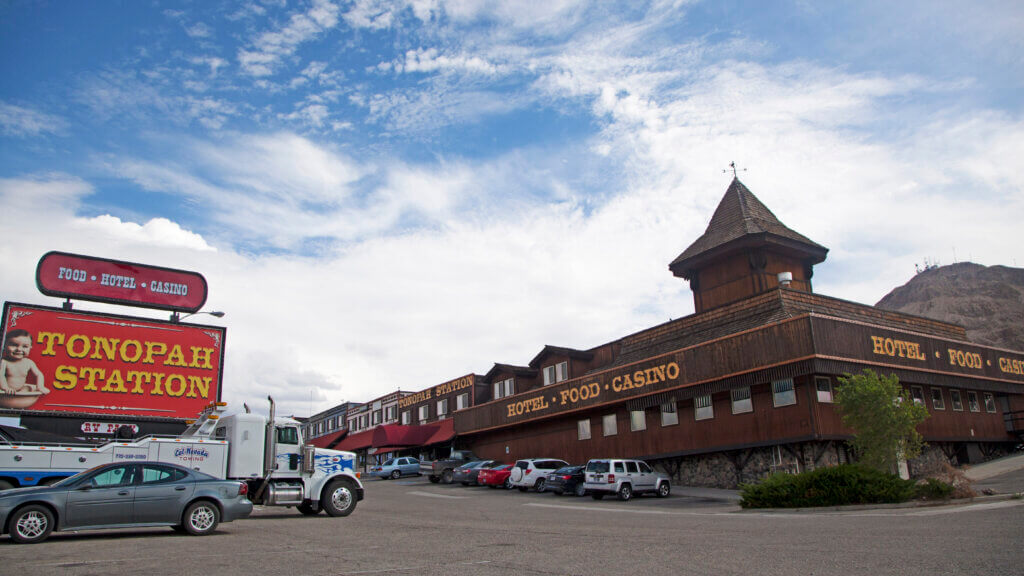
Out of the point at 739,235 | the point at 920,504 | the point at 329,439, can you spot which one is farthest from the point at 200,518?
the point at 329,439

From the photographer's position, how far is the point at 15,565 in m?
9.42

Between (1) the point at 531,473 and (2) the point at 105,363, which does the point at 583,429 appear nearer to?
(1) the point at 531,473

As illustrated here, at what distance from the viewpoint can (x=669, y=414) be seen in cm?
3183

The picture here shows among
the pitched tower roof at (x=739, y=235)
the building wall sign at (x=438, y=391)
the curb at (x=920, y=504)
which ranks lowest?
the curb at (x=920, y=504)

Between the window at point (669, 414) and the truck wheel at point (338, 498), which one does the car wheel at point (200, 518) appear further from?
the window at point (669, 414)

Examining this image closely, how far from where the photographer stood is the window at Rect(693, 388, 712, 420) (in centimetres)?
2984

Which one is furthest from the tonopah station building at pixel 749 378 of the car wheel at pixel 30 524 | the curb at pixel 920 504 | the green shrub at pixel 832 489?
the car wheel at pixel 30 524

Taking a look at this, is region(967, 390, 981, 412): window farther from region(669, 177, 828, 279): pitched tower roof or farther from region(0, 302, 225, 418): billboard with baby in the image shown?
region(0, 302, 225, 418): billboard with baby

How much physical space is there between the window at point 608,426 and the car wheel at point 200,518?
24.0m

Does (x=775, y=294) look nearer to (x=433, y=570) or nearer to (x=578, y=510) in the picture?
(x=578, y=510)

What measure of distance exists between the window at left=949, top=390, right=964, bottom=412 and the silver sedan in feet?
106

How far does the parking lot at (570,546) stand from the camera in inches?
352

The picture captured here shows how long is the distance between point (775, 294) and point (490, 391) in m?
24.9

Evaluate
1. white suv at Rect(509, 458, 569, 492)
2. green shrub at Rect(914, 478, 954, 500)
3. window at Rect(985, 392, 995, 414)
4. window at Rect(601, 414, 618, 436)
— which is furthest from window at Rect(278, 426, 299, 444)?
window at Rect(985, 392, 995, 414)
